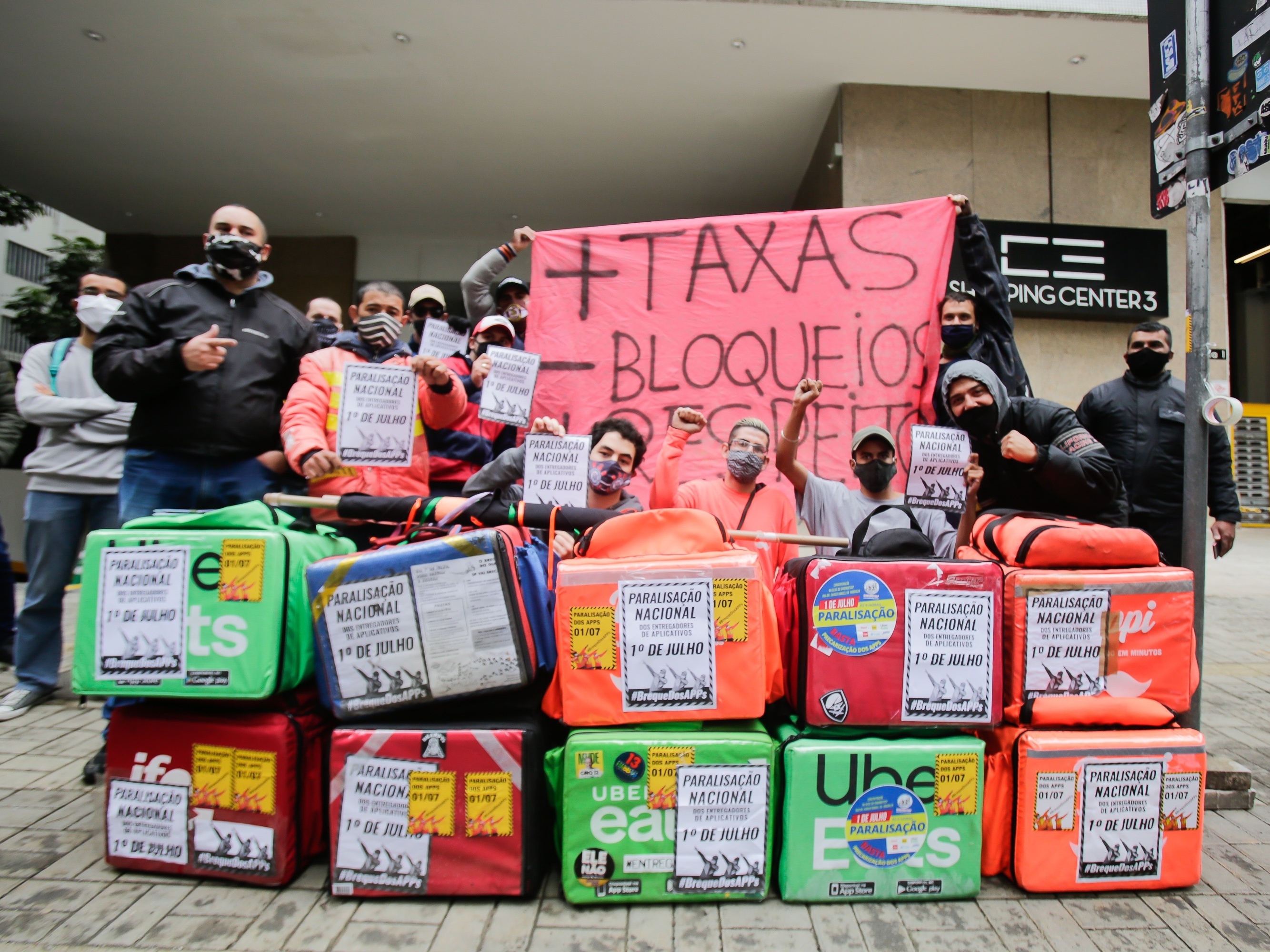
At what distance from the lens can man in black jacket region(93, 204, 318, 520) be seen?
2590mm

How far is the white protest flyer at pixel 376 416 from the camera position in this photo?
279 centimetres

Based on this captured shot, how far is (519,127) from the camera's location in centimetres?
700

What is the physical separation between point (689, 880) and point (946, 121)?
20.9ft

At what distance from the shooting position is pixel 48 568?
340cm

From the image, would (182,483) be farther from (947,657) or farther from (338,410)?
(947,657)

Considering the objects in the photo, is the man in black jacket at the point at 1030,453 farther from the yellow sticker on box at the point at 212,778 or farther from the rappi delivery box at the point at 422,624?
the yellow sticker on box at the point at 212,778

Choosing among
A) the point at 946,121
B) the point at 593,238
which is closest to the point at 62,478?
the point at 593,238

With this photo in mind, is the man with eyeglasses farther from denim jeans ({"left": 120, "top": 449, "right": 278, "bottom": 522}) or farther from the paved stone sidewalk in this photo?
denim jeans ({"left": 120, "top": 449, "right": 278, "bottom": 522})

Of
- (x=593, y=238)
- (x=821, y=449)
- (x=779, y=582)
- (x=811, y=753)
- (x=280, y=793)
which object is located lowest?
(x=280, y=793)

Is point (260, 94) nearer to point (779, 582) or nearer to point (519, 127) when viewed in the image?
point (519, 127)

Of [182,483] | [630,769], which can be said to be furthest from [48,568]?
[630,769]

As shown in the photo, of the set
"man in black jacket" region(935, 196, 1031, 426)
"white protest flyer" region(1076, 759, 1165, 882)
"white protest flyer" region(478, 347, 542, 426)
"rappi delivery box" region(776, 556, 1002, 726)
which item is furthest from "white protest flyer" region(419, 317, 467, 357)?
"white protest flyer" region(1076, 759, 1165, 882)

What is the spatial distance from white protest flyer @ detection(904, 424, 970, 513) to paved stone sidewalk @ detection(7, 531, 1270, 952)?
3.98 feet

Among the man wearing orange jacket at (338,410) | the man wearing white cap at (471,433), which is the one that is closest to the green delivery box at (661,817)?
the man wearing orange jacket at (338,410)
